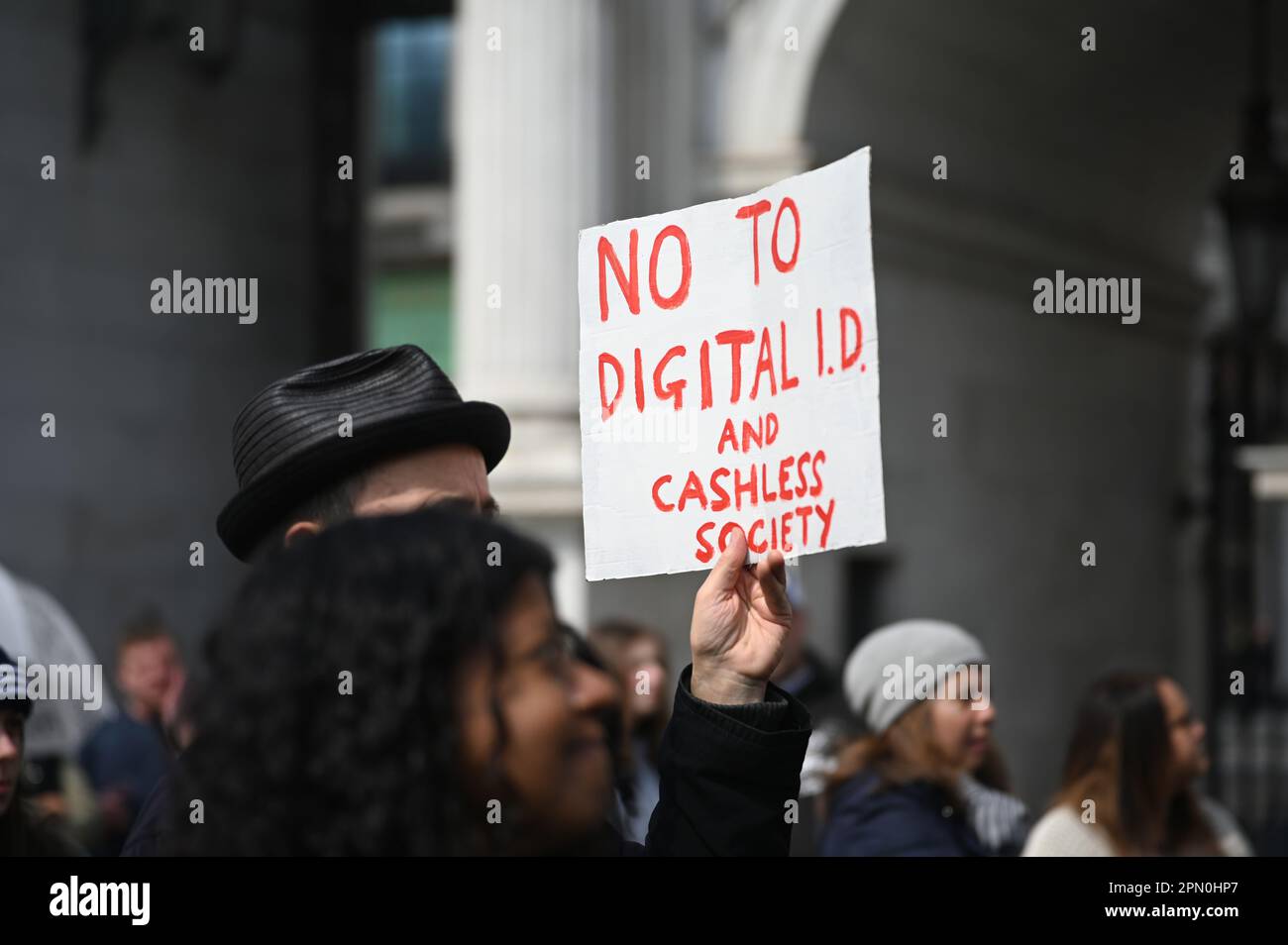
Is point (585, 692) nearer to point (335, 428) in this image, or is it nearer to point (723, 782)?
point (723, 782)

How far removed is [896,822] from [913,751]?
257mm

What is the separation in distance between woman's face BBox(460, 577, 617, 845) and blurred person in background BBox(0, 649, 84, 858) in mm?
1953

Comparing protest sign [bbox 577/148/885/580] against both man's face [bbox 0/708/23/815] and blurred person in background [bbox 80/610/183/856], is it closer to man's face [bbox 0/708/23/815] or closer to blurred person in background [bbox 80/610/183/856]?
man's face [bbox 0/708/23/815]

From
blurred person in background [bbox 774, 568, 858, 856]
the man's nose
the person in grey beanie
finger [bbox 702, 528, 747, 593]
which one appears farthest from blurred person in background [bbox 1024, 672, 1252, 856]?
the man's nose

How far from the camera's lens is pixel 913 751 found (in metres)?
5.06

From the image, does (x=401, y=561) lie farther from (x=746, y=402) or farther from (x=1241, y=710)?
(x=1241, y=710)

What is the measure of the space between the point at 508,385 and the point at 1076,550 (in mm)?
4551

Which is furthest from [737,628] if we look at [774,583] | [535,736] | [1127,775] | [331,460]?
[1127,775]

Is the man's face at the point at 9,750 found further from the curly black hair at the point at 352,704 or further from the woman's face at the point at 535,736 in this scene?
the woman's face at the point at 535,736

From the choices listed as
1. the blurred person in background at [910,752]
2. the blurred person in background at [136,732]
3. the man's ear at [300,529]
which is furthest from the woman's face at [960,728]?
the blurred person in background at [136,732]

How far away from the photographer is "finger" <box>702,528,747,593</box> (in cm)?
281

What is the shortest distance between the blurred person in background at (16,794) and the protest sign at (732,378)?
1.20 metres

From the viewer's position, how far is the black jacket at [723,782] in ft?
8.40

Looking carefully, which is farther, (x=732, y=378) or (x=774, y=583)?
(x=732, y=378)
